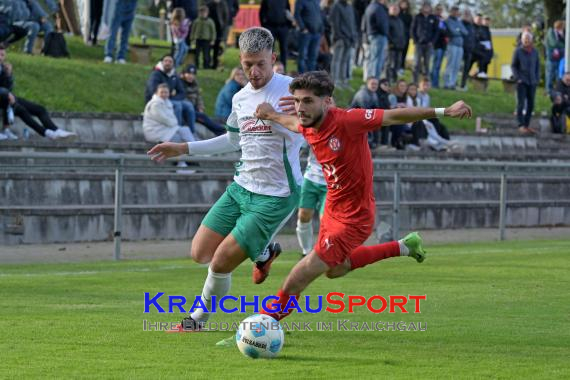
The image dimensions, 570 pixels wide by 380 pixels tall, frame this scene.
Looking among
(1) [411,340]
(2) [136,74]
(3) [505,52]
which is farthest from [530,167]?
(3) [505,52]

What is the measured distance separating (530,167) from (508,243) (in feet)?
5.25

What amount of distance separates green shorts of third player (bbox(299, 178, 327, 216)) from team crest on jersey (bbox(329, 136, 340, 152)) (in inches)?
287

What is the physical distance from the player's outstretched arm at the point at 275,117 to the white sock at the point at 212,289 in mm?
1270

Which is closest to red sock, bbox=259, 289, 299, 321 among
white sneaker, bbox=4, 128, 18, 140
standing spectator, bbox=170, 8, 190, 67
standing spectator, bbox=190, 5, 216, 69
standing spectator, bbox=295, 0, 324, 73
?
white sneaker, bbox=4, 128, 18, 140

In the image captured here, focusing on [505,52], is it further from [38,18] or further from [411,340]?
[411,340]

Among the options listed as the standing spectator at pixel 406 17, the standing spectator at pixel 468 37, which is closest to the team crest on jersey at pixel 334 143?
the standing spectator at pixel 406 17

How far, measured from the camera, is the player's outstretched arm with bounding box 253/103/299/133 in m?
8.89

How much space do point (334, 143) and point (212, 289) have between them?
5.22ft

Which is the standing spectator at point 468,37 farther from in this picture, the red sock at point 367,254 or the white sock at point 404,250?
the red sock at point 367,254

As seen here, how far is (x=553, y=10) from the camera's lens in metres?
43.7

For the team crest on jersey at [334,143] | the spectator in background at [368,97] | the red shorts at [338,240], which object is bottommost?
the red shorts at [338,240]

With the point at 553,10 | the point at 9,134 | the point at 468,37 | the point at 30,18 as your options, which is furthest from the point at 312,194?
the point at 553,10

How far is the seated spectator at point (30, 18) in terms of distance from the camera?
23.6m

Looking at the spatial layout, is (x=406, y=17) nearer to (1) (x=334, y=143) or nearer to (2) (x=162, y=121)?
(2) (x=162, y=121)
